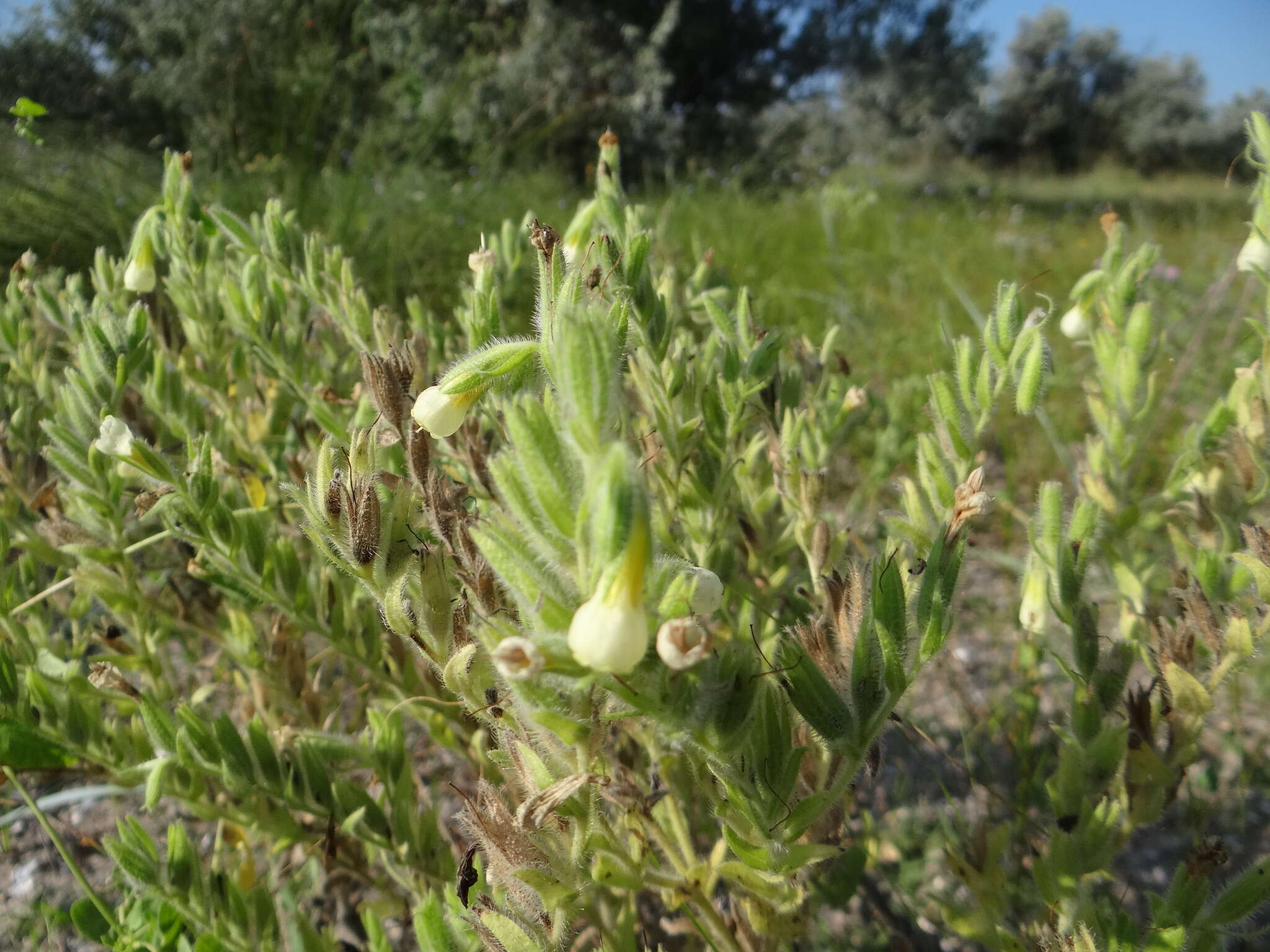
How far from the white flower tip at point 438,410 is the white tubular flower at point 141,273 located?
1127 millimetres

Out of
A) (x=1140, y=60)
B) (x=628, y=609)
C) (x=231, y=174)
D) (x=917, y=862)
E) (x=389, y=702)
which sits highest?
(x=1140, y=60)

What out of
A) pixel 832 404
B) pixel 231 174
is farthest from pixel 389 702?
pixel 231 174

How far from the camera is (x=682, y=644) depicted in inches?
22.5

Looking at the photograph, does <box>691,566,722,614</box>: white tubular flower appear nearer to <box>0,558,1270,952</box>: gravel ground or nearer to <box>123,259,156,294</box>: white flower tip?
<box>0,558,1270,952</box>: gravel ground

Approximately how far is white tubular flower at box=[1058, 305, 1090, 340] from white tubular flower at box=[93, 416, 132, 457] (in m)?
1.56

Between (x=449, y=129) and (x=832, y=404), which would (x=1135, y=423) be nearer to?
(x=832, y=404)

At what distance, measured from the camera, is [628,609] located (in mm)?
544

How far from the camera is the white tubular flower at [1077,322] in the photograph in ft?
5.02

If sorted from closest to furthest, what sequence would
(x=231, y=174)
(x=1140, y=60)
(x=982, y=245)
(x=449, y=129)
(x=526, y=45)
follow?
(x=231, y=174), (x=982, y=245), (x=449, y=129), (x=526, y=45), (x=1140, y=60)

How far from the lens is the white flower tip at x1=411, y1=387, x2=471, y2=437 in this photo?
81 centimetres

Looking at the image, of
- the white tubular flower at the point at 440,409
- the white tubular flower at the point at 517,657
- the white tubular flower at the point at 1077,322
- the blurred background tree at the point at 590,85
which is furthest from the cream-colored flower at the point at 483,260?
the blurred background tree at the point at 590,85

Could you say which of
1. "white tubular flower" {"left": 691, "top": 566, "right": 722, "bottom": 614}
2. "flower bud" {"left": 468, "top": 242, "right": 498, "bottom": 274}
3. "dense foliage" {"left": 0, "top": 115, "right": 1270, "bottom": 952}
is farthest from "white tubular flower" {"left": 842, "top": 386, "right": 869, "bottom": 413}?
"white tubular flower" {"left": 691, "top": 566, "right": 722, "bottom": 614}

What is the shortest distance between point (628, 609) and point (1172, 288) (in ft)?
17.0

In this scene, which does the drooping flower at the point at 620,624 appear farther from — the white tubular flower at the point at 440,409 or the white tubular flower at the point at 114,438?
the white tubular flower at the point at 114,438
